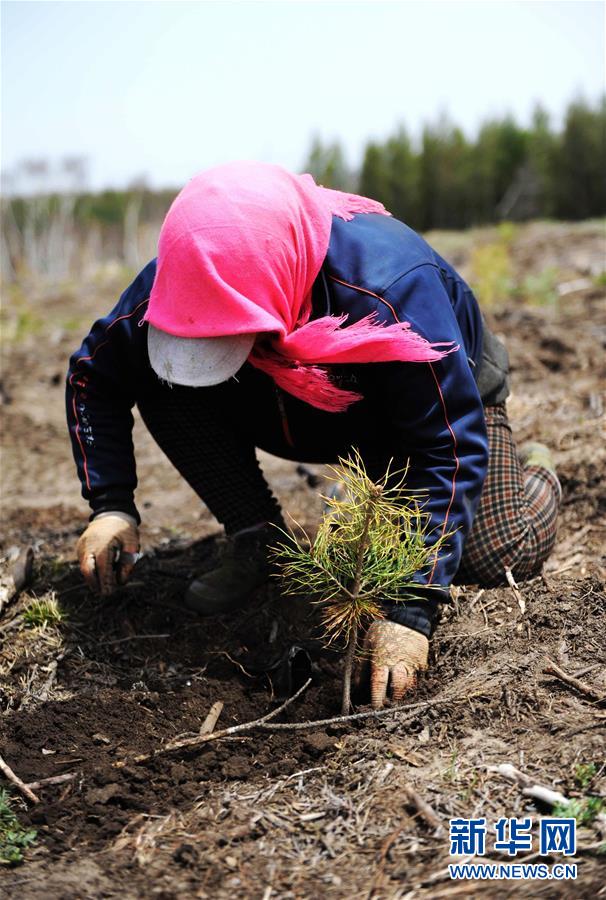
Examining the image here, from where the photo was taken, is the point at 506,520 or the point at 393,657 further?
the point at 506,520

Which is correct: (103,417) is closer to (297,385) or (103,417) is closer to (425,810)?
(297,385)

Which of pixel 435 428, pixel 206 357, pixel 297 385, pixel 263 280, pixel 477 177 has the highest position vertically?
pixel 263 280

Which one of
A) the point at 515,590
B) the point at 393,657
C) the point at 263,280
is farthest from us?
the point at 515,590

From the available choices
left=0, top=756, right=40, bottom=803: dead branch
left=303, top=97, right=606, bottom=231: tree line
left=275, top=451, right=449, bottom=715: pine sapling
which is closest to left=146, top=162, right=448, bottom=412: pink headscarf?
left=275, top=451, right=449, bottom=715: pine sapling

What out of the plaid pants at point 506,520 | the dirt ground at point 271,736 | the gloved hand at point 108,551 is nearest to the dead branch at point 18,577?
the dirt ground at point 271,736

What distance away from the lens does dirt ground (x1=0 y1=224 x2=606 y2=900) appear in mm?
1632

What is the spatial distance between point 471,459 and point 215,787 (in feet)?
3.45

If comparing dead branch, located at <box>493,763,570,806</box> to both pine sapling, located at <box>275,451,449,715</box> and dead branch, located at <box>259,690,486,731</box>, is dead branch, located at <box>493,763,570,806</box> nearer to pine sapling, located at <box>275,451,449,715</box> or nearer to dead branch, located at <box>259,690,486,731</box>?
dead branch, located at <box>259,690,486,731</box>

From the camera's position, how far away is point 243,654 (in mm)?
2547

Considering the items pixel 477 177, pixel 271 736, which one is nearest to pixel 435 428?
pixel 271 736

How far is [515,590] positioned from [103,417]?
4.58 ft

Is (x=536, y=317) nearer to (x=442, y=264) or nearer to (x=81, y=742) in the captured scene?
(x=442, y=264)

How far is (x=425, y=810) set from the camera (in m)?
1.70

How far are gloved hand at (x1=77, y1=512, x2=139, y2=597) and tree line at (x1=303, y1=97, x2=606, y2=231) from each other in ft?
59.0
